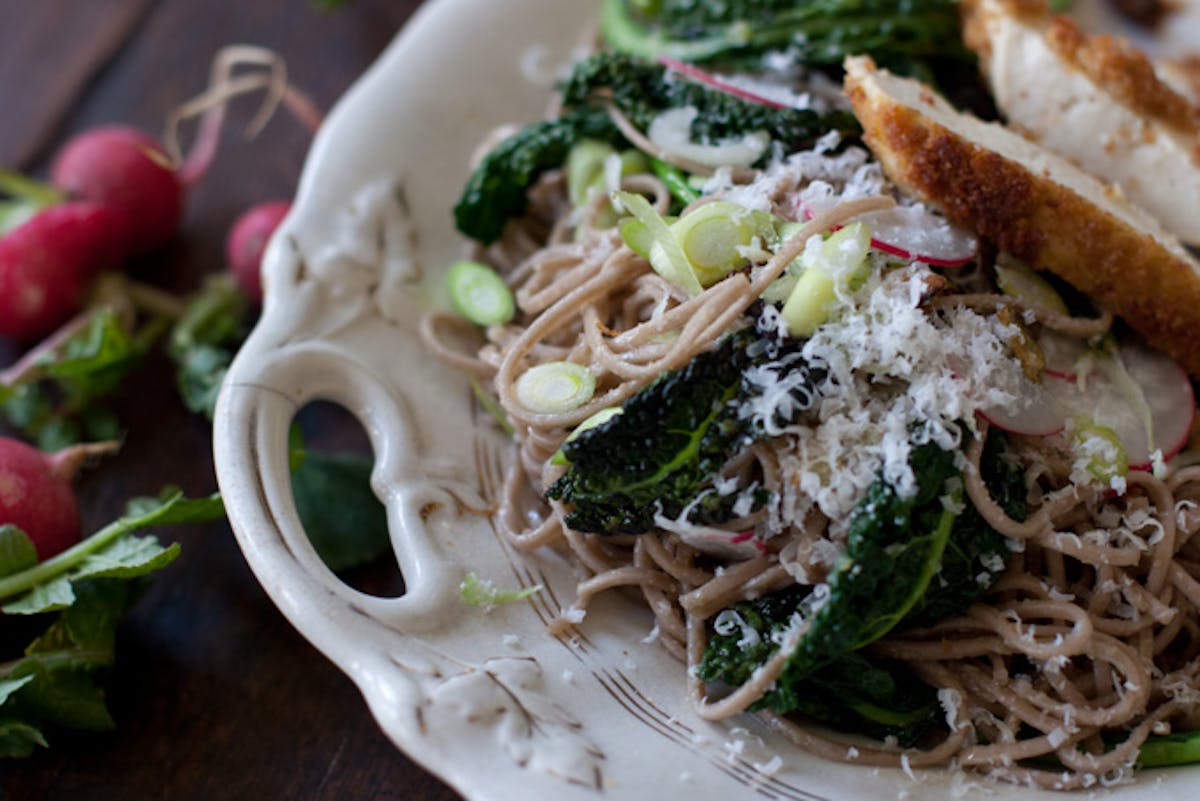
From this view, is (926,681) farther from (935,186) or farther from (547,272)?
(547,272)

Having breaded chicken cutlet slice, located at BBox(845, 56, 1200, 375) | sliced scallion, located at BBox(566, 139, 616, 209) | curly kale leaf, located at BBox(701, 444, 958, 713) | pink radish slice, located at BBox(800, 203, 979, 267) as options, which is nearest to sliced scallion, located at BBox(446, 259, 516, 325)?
sliced scallion, located at BBox(566, 139, 616, 209)

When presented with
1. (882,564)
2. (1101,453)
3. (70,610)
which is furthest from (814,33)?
(70,610)

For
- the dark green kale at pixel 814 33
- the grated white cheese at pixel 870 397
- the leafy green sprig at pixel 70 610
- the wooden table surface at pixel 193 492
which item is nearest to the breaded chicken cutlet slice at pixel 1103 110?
the dark green kale at pixel 814 33

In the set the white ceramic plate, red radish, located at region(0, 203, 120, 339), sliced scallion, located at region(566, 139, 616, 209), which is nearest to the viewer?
the white ceramic plate

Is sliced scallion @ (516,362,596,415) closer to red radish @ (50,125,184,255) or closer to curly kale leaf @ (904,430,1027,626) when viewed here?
curly kale leaf @ (904,430,1027,626)

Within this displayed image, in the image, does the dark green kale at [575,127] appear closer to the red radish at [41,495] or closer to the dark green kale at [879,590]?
the dark green kale at [879,590]

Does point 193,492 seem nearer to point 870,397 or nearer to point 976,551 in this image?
point 870,397

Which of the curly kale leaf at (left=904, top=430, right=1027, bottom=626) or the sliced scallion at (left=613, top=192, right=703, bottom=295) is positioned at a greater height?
the sliced scallion at (left=613, top=192, right=703, bottom=295)
